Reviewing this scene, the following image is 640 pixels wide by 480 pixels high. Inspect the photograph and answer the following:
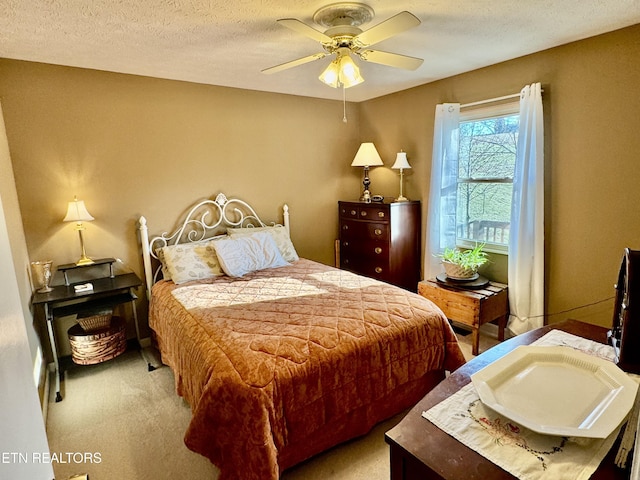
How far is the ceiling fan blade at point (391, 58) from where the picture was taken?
2.11 m

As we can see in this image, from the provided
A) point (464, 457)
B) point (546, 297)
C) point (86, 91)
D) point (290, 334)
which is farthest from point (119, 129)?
point (546, 297)

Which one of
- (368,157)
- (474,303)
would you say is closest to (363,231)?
(368,157)

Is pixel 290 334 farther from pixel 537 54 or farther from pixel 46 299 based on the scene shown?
pixel 537 54

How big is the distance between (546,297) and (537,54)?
1972mm

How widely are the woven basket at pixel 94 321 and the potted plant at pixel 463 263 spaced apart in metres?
2.94

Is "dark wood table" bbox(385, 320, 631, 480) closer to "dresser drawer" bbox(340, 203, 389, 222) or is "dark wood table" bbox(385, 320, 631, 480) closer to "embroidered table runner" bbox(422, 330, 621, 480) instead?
"embroidered table runner" bbox(422, 330, 621, 480)

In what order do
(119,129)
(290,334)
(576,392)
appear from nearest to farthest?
(576,392), (290,334), (119,129)

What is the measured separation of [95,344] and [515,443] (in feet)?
9.38

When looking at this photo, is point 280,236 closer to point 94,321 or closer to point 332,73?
point 94,321

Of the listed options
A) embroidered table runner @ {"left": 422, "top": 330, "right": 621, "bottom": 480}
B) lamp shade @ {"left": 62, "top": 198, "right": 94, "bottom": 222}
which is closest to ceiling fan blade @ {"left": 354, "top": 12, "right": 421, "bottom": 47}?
embroidered table runner @ {"left": 422, "top": 330, "right": 621, "bottom": 480}

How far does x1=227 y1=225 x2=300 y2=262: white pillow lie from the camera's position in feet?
11.7

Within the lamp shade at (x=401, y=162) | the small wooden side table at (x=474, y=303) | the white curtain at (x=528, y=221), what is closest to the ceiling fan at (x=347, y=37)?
the white curtain at (x=528, y=221)

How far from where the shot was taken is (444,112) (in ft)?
11.1

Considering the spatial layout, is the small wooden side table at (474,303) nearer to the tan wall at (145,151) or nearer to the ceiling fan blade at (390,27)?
the tan wall at (145,151)
